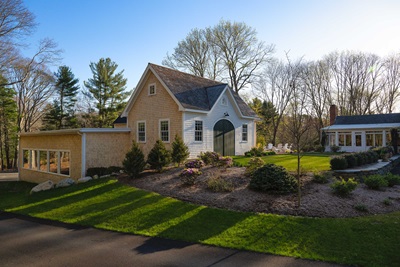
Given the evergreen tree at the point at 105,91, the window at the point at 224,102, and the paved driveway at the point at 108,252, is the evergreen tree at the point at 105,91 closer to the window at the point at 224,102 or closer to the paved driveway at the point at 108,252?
the window at the point at 224,102

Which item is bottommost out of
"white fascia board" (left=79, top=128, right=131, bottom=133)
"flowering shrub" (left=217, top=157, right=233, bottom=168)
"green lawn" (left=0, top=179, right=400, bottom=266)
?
"green lawn" (left=0, top=179, right=400, bottom=266)

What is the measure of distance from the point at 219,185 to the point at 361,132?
2527 cm

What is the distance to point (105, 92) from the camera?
36.6 m

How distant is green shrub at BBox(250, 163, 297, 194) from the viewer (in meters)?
9.05

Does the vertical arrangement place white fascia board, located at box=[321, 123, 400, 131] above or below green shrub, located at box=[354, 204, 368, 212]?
above

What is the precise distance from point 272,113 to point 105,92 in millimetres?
24355

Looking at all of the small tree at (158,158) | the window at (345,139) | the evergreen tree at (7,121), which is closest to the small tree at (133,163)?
the small tree at (158,158)

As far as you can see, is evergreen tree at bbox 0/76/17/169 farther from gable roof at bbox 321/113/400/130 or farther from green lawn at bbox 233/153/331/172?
gable roof at bbox 321/113/400/130

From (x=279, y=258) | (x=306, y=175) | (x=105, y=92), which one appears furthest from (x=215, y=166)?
(x=105, y=92)

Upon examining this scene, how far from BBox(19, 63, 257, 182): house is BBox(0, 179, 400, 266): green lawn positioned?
5.57 metres

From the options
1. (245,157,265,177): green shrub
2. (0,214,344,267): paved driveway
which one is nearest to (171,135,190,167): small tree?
(245,157,265,177): green shrub

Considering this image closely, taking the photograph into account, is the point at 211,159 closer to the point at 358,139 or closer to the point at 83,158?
the point at 83,158

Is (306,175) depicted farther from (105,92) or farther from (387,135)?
(105,92)

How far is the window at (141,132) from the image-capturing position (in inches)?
736
